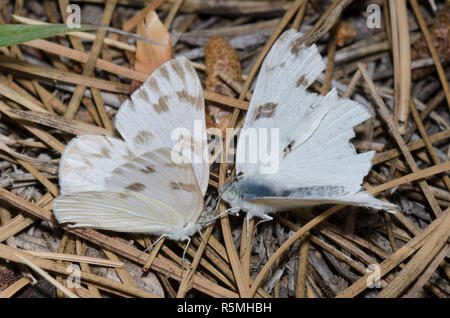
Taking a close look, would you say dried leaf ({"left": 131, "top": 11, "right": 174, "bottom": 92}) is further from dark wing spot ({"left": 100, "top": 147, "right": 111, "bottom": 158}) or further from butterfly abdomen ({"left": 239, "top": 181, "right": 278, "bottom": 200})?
butterfly abdomen ({"left": 239, "top": 181, "right": 278, "bottom": 200})

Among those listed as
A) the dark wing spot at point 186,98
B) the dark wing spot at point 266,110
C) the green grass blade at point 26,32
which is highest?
the green grass blade at point 26,32

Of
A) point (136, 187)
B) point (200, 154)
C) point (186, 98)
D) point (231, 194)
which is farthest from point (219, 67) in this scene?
point (136, 187)

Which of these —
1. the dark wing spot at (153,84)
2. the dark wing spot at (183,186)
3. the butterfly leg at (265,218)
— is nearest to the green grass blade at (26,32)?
the dark wing spot at (153,84)

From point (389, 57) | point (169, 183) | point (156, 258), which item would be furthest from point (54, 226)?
point (389, 57)

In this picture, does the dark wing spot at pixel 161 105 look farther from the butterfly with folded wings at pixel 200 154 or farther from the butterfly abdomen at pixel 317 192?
the butterfly abdomen at pixel 317 192

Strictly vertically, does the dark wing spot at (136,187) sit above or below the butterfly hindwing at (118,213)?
above

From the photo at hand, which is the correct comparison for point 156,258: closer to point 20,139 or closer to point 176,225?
point 176,225

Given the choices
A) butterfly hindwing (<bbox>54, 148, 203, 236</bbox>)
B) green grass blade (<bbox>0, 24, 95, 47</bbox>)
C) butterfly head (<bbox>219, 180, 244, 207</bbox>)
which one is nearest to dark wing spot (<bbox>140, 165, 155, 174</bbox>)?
butterfly hindwing (<bbox>54, 148, 203, 236</bbox>)
